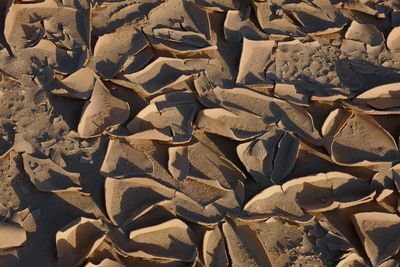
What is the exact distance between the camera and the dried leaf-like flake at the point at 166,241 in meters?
1.00

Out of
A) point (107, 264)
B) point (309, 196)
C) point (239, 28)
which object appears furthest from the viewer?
point (239, 28)

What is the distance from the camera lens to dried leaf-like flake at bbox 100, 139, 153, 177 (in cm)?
108

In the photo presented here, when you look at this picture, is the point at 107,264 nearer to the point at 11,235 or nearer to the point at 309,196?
the point at 11,235

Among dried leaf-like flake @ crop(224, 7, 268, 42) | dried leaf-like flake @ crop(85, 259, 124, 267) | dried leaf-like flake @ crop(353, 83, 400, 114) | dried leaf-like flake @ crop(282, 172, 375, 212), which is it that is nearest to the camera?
dried leaf-like flake @ crop(85, 259, 124, 267)

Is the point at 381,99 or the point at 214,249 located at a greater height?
the point at 381,99

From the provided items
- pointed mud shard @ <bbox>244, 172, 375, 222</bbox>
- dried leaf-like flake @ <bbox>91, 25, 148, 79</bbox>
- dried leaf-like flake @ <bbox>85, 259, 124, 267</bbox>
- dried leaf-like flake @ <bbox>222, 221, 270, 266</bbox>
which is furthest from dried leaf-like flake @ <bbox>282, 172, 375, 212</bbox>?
dried leaf-like flake @ <bbox>91, 25, 148, 79</bbox>

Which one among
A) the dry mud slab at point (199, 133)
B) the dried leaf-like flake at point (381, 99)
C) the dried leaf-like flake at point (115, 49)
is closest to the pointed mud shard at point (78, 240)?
the dry mud slab at point (199, 133)

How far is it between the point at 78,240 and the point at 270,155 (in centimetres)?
39

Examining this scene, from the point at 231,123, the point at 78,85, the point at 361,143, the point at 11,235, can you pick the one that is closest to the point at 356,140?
the point at 361,143

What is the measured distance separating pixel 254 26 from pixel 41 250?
679mm

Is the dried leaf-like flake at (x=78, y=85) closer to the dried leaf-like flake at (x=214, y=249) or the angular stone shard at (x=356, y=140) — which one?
the dried leaf-like flake at (x=214, y=249)

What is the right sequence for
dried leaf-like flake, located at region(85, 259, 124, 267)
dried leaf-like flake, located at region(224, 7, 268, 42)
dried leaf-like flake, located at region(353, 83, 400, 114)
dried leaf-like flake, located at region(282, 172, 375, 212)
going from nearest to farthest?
dried leaf-like flake, located at region(85, 259, 124, 267) < dried leaf-like flake, located at region(282, 172, 375, 212) < dried leaf-like flake, located at region(353, 83, 400, 114) < dried leaf-like flake, located at region(224, 7, 268, 42)

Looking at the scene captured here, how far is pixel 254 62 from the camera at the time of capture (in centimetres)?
125

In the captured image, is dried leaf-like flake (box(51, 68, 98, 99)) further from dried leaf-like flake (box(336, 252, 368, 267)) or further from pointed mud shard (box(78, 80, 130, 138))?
dried leaf-like flake (box(336, 252, 368, 267))
